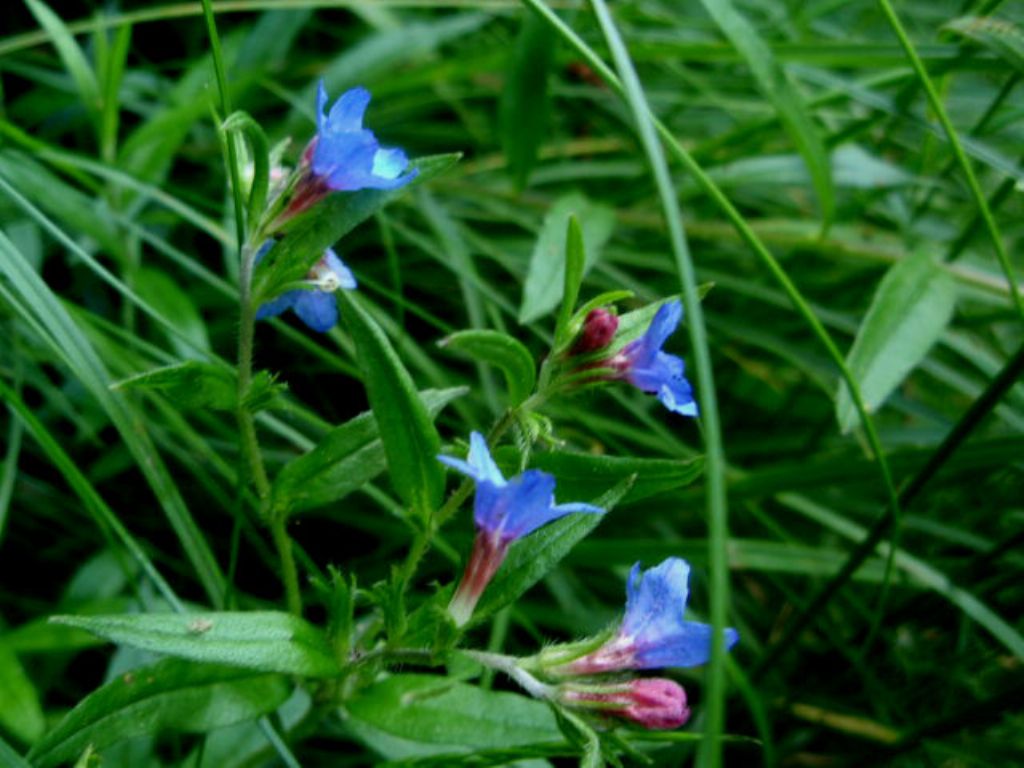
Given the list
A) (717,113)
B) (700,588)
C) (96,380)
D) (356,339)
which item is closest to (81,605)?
(96,380)

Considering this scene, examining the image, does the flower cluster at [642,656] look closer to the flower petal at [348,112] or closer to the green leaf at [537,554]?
the green leaf at [537,554]

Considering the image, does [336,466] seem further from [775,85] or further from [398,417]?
[775,85]

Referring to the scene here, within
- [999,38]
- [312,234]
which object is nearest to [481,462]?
[312,234]

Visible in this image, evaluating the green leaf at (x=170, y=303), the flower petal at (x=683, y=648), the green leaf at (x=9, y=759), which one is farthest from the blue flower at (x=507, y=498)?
the green leaf at (x=170, y=303)

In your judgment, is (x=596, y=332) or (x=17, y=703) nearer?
(x=596, y=332)

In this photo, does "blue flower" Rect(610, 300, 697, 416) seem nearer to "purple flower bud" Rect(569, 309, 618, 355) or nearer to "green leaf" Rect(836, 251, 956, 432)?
"purple flower bud" Rect(569, 309, 618, 355)
